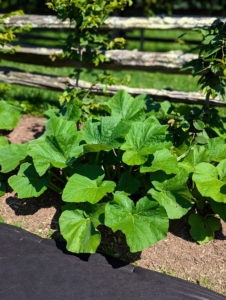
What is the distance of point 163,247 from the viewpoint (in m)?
3.30

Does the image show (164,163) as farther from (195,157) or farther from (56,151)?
(56,151)

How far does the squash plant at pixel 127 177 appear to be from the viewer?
308cm

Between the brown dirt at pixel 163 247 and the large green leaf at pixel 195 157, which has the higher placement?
the large green leaf at pixel 195 157

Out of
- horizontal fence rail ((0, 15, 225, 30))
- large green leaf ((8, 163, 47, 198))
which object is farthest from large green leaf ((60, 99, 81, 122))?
horizontal fence rail ((0, 15, 225, 30))

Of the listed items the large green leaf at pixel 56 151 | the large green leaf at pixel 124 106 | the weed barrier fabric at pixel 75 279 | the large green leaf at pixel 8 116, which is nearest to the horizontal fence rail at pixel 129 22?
the large green leaf at pixel 8 116

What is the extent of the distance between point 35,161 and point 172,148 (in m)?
1.06

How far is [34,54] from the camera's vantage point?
5.80 m

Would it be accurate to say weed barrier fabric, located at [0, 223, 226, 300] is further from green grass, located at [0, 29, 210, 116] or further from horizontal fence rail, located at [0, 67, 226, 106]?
horizontal fence rail, located at [0, 67, 226, 106]

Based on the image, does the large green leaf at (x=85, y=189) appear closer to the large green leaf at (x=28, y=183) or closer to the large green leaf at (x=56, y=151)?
the large green leaf at (x=56, y=151)

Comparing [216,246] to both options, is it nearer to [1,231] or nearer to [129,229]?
[129,229]

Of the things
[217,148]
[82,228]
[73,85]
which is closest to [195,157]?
[217,148]

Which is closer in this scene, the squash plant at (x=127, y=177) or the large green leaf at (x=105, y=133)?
the squash plant at (x=127, y=177)

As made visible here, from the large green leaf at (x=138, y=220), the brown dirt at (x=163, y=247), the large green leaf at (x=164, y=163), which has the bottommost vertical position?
the brown dirt at (x=163, y=247)

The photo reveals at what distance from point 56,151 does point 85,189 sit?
0.48 m
